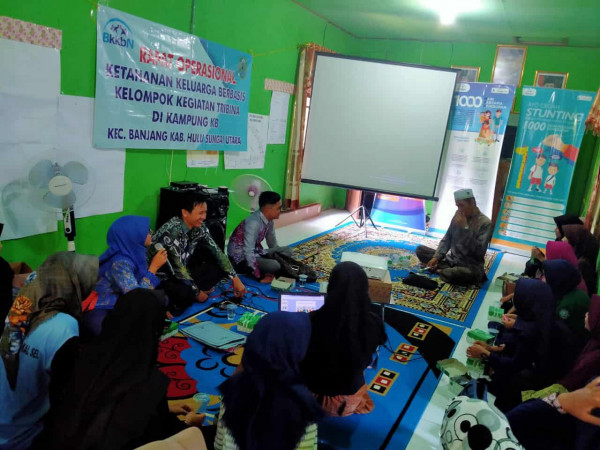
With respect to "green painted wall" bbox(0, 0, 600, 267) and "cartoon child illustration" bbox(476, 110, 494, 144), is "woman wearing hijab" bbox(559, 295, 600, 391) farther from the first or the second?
"cartoon child illustration" bbox(476, 110, 494, 144)

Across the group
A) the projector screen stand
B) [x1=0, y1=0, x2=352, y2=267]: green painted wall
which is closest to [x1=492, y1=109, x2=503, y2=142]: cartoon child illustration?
the projector screen stand

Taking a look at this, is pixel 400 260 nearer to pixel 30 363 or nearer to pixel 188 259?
pixel 188 259

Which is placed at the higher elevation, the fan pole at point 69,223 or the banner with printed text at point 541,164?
the banner with printed text at point 541,164

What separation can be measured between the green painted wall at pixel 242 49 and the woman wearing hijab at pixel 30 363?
174 cm

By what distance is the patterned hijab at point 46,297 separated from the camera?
171 centimetres

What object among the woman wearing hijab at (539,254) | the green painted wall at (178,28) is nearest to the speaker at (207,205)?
the green painted wall at (178,28)

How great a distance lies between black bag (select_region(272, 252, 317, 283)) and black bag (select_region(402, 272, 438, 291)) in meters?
0.95

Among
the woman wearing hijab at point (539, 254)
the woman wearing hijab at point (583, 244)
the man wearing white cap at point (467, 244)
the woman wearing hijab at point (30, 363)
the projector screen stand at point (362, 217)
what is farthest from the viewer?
the projector screen stand at point (362, 217)

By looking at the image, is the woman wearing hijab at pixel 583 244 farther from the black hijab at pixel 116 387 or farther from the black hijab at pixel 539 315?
the black hijab at pixel 116 387

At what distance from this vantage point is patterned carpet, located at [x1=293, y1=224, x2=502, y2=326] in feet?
13.4

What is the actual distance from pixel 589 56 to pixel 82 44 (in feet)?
21.1

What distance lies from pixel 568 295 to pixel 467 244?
6.79 ft

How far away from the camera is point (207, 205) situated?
4.36m

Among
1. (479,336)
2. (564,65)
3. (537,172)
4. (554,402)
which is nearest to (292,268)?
(479,336)
